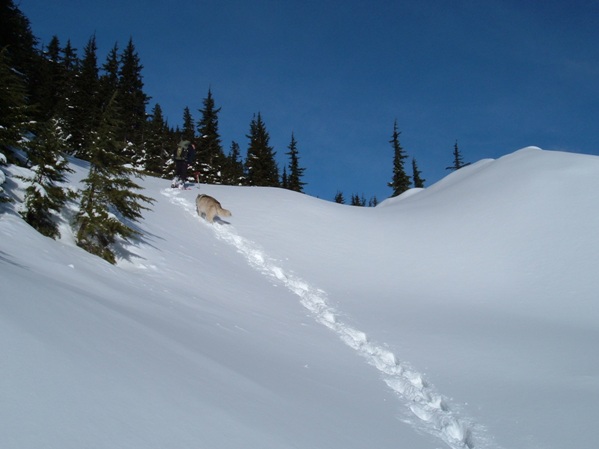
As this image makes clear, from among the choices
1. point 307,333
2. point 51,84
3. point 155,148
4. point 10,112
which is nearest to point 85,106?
point 51,84

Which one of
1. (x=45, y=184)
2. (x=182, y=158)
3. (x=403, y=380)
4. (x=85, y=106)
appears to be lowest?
(x=403, y=380)

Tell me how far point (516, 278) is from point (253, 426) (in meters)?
10.9

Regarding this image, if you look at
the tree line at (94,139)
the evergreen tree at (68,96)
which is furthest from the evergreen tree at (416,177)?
the evergreen tree at (68,96)

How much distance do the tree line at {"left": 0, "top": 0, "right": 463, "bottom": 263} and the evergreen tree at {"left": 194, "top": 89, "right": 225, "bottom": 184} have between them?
11cm

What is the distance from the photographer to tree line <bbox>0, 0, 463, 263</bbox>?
6973 mm

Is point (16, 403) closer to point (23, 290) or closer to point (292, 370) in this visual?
point (23, 290)

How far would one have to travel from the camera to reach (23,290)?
301 centimetres

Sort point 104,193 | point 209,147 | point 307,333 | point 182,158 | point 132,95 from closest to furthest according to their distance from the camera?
1. point 307,333
2. point 104,193
3. point 182,158
4. point 209,147
5. point 132,95

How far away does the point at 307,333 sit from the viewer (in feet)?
22.2

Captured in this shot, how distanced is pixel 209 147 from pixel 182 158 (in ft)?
77.2

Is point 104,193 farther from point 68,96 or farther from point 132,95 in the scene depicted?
Result: point 132,95

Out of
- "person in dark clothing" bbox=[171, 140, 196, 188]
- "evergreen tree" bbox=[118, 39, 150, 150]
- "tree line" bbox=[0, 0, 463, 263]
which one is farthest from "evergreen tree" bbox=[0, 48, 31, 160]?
"evergreen tree" bbox=[118, 39, 150, 150]

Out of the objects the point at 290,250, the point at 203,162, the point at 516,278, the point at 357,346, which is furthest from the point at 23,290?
Answer: the point at 203,162

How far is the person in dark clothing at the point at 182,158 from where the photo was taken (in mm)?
18078
